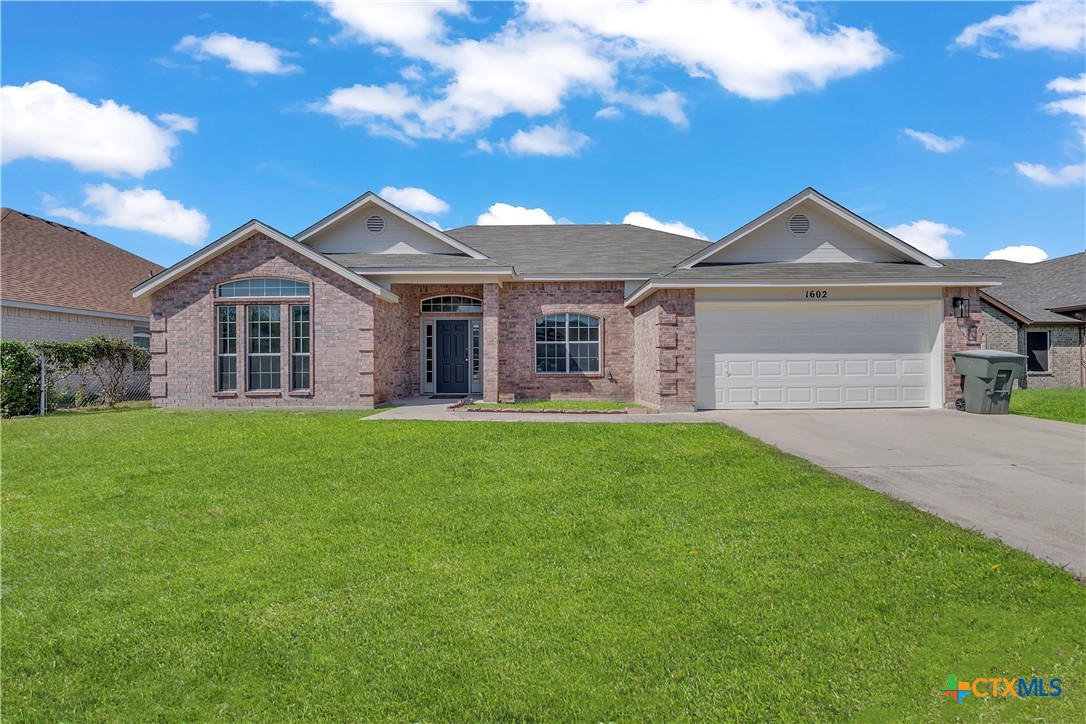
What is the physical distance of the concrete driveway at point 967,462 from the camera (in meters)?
5.24

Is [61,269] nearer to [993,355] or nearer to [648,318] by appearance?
[648,318]

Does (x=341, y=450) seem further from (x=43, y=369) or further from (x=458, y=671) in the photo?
(x=43, y=369)

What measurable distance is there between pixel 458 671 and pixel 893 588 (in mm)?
3043

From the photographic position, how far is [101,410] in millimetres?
14828

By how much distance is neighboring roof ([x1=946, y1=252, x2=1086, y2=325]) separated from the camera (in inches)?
870

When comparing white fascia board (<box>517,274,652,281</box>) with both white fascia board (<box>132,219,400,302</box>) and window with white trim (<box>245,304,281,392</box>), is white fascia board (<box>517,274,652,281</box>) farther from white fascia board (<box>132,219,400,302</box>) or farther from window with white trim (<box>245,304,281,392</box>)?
window with white trim (<box>245,304,281,392</box>)

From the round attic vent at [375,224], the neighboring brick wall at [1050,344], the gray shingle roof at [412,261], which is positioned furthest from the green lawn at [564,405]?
the neighboring brick wall at [1050,344]

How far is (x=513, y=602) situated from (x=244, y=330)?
1325 cm

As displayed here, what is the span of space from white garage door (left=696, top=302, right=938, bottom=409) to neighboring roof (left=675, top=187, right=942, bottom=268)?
5.33ft

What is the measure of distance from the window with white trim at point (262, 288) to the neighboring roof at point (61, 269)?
7.06 meters

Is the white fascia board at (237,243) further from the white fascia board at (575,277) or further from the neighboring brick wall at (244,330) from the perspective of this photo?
the white fascia board at (575,277)

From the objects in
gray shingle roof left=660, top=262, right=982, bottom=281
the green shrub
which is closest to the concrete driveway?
gray shingle roof left=660, top=262, right=982, bottom=281

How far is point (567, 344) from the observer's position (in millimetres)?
16766

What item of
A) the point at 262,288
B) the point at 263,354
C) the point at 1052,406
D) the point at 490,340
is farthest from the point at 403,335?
the point at 1052,406
